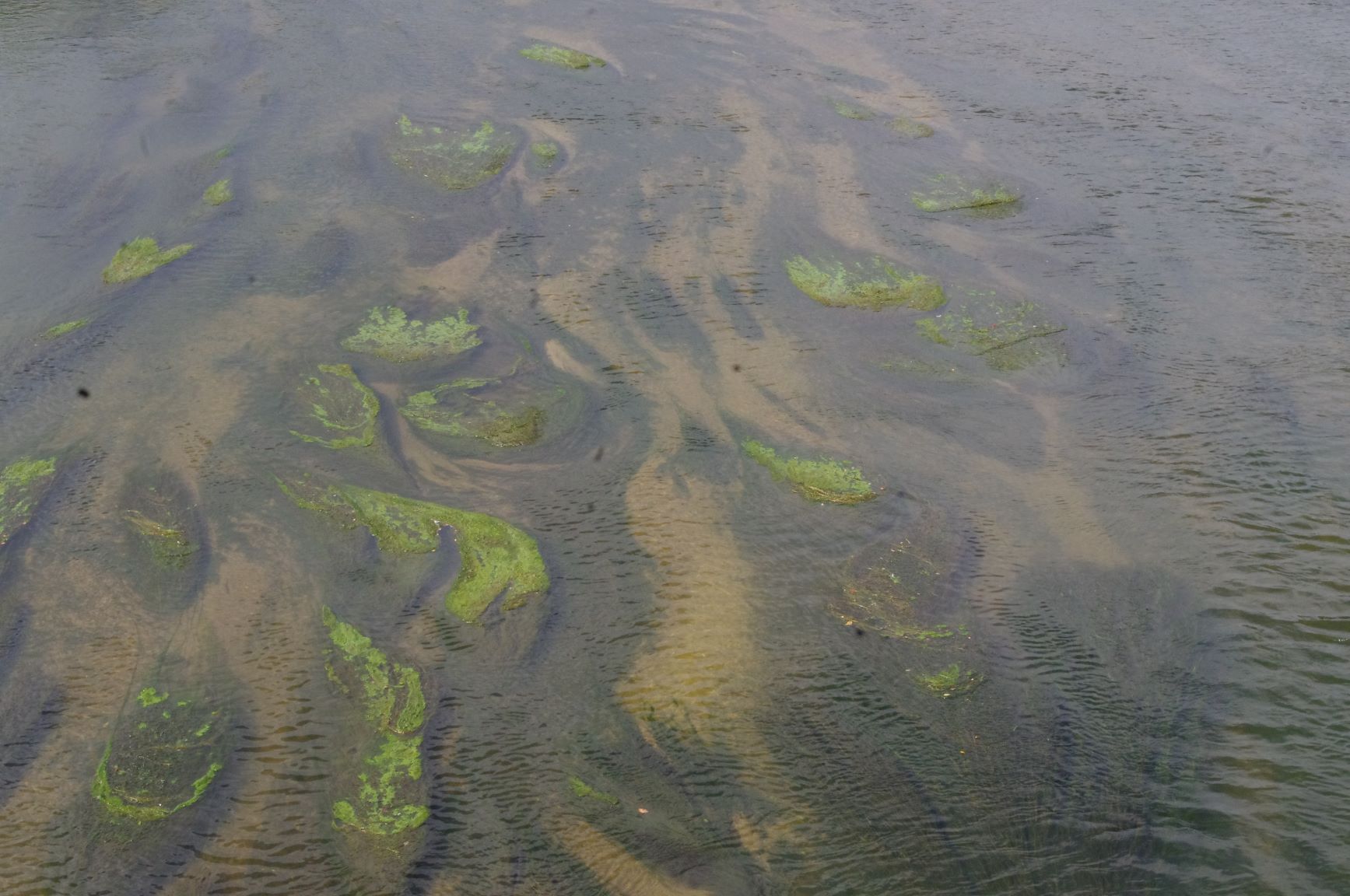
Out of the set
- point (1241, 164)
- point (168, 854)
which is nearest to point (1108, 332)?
point (1241, 164)

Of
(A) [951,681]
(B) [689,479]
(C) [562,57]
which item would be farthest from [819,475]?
(C) [562,57]

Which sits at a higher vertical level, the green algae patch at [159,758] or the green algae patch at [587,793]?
the green algae patch at [587,793]

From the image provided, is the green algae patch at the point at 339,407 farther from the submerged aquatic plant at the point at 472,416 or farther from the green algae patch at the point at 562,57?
the green algae patch at the point at 562,57

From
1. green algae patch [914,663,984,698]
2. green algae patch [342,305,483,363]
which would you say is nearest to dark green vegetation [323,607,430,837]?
green algae patch [342,305,483,363]

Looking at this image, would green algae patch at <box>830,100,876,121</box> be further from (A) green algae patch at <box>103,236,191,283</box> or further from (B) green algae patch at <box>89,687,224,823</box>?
(B) green algae patch at <box>89,687,224,823</box>

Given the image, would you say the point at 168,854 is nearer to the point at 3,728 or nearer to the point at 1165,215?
the point at 3,728

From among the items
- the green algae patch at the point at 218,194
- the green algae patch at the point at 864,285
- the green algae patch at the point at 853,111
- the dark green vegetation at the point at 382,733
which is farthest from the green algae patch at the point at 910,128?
the dark green vegetation at the point at 382,733

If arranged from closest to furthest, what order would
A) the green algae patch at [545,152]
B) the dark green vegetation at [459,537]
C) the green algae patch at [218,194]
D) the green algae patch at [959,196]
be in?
the dark green vegetation at [459,537]
the green algae patch at [218,194]
the green algae patch at [959,196]
the green algae patch at [545,152]

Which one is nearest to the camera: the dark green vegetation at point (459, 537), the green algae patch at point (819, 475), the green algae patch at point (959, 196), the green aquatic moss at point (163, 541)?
the dark green vegetation at point (459, 537)
